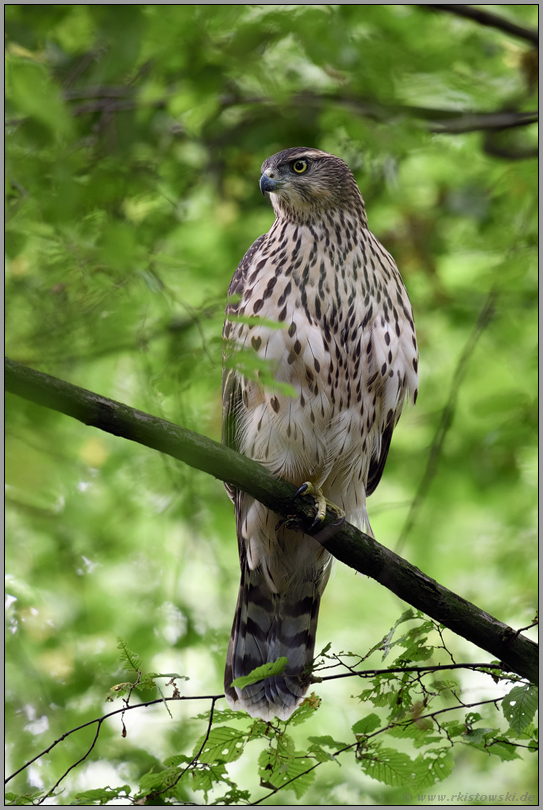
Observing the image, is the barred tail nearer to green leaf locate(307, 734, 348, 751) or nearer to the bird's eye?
green leaf locate(307, 734, 348, 751)

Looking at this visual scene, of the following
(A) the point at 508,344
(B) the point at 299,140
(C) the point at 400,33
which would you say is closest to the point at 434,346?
(A) the point at 508,344

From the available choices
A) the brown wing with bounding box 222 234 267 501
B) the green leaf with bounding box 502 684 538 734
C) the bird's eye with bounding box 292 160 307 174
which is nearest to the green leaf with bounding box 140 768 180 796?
the green leaf with bounding box 502 684 538 734

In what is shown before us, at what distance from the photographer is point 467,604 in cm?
237

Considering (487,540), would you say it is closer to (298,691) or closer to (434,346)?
(434,346)

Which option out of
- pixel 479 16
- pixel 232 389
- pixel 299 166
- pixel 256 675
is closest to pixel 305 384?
pixel 232 389

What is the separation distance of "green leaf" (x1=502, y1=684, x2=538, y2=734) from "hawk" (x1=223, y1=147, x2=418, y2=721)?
854 millimetres

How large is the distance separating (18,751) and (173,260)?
2.49 m

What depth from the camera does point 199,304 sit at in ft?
12.7

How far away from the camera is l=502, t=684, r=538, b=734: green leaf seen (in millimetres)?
2160

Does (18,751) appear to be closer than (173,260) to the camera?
No

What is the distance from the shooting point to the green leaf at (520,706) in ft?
7.09

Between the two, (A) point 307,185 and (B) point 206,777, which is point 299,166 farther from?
(B) point 206,777

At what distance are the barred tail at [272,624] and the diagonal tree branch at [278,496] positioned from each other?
1.03 m

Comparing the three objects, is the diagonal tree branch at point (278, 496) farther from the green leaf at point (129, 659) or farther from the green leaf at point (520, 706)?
the green leaf at point (129, 659)
